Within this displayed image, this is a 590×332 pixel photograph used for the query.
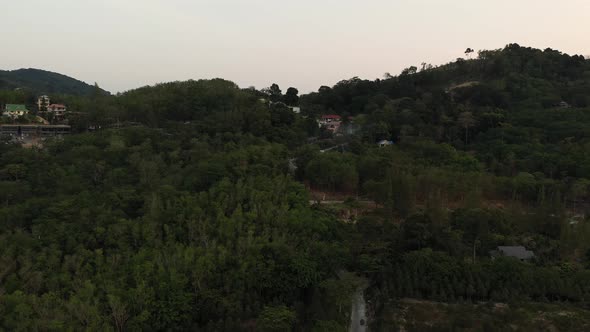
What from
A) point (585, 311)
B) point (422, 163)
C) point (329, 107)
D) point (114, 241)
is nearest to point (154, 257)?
point (114, 241)

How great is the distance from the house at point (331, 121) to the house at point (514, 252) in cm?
2248

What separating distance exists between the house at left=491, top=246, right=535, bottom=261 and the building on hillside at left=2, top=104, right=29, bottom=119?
29.8 metres

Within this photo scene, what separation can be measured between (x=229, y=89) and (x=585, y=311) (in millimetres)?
26566

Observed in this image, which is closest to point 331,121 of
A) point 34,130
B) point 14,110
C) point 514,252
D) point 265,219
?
point 34,130

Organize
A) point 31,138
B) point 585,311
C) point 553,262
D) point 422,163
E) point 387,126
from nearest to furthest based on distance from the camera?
point 585,311, point 553,262, point 422,163, point 31,138, point 387,126

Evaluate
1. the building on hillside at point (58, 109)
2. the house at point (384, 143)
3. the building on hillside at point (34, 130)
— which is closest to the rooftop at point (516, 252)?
the house at point (384, 143)

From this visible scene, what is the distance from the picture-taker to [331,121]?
38.7 m

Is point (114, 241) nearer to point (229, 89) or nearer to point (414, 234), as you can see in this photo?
point (414, 234)

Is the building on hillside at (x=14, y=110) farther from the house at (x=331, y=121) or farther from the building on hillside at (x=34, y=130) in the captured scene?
the house at (x=331, y=121)

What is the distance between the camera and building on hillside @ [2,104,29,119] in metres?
29.4

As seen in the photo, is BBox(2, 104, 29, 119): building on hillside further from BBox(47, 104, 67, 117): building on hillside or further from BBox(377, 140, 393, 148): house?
BBox(377, 140, 393, 148): house

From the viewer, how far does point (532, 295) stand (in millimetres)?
12992

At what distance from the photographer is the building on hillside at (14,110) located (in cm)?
2936

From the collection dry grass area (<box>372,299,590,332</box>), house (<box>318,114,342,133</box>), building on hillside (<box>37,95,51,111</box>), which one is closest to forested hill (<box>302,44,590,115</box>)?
house (<box>318,114,342,133</box>)
